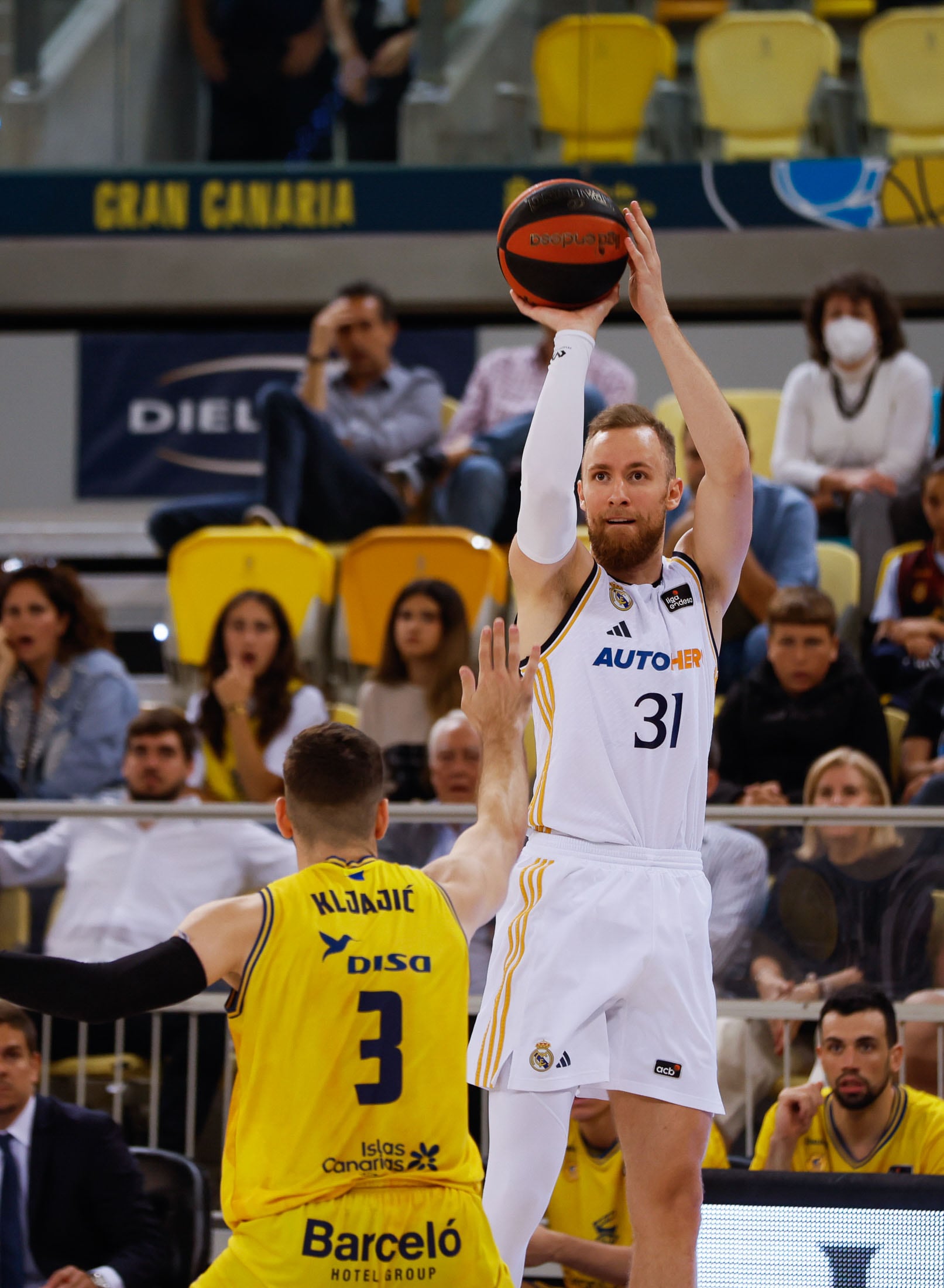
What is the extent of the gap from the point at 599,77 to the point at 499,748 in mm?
8079

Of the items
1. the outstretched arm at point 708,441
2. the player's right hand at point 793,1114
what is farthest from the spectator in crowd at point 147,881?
the outstretched arm at point 708,441

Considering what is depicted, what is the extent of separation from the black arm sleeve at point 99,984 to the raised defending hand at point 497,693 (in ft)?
2.77

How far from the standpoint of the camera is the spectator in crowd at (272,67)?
11.2m

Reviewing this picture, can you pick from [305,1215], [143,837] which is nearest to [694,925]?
[305,1215]

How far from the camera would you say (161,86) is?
1127cm

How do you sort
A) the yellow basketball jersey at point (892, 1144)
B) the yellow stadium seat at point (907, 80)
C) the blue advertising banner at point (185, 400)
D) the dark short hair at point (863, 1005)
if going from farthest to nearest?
the blue advertising banner at point (185, 400), the yellow stadium seat at point (907, 80), the dark short hair at point (863, 1005), the yellow basketball jersey at point (892, 1144)

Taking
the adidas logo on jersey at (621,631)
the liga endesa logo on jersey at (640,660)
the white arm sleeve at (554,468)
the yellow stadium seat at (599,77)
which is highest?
the yellow stadium seat at (599,77)

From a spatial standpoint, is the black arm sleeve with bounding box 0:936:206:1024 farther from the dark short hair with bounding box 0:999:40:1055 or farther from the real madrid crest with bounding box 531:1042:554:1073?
the dark short hair with bounding box 0:999:40:1055

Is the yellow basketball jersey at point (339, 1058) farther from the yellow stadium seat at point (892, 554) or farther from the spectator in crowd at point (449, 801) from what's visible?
the yellow stadium seat at point (892, 554)

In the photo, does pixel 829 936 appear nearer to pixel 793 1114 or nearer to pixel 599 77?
pixel 793 1114

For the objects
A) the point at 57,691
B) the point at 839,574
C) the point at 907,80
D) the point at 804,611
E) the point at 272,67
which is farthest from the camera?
the point at 272,67

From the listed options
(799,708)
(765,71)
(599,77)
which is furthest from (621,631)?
(765,71)

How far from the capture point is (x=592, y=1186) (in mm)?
5016

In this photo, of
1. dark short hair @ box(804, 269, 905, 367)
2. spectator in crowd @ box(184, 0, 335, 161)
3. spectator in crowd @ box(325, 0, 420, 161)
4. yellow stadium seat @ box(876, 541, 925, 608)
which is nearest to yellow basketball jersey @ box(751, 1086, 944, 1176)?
yellow stadium seat @ box(876, 541, 925, 608)
